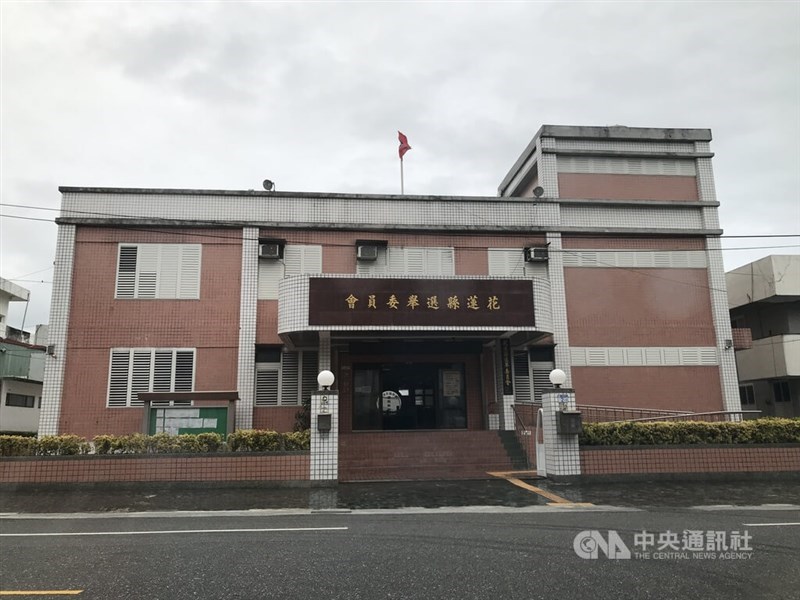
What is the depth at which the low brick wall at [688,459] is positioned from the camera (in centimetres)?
1284

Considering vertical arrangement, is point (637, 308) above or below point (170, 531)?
above

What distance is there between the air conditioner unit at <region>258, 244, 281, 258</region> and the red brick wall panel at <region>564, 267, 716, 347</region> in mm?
9236

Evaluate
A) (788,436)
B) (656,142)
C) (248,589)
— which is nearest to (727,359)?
(788,436)

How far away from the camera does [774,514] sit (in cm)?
904

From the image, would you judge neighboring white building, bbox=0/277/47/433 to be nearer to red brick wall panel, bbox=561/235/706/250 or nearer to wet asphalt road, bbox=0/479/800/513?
wet asphalt road, bbox=0/479/800/513

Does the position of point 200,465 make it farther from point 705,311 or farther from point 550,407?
point 705,311

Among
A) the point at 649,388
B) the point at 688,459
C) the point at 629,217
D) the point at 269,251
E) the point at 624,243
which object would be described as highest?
the point at 629,217

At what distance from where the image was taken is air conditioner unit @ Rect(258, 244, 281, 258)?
17594mm

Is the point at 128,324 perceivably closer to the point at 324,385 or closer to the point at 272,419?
the point at 272,419

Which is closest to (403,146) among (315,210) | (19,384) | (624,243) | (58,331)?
(315,210)

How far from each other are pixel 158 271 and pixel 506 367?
10907 mm

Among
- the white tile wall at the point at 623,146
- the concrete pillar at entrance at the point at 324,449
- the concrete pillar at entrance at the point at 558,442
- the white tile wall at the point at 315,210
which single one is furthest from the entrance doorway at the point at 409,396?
the white tile wall at the point at 623,146

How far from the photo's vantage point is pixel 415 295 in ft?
51.0

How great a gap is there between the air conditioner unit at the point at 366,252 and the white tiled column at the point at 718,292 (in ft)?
36.5
